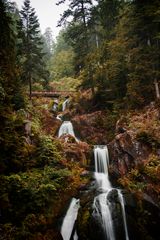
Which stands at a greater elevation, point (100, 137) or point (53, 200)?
point (100, 137)

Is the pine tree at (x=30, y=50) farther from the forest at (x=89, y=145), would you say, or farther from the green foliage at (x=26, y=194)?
the green foliage at (x=26, y=194)

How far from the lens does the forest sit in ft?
39.8

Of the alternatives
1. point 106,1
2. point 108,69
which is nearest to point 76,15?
point 106,1

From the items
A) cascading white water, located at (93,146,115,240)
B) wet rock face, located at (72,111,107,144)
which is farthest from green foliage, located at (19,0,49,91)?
cascading white water, located at (93,146,115,240)

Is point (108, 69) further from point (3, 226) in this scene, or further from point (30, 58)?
point (3, 226)

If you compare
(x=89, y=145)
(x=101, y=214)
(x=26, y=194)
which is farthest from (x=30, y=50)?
(x=101, y=214)

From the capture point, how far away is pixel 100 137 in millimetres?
22406

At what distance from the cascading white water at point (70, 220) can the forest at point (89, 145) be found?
0.05 m

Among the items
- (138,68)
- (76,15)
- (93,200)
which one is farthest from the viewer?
(76,15)

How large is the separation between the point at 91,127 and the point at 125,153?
7104 mm

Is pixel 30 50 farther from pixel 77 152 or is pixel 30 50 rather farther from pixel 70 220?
pixel 70 220

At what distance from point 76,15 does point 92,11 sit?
197cm

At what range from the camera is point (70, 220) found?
13039mm

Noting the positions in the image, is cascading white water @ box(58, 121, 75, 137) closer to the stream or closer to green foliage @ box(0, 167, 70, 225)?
the stream
